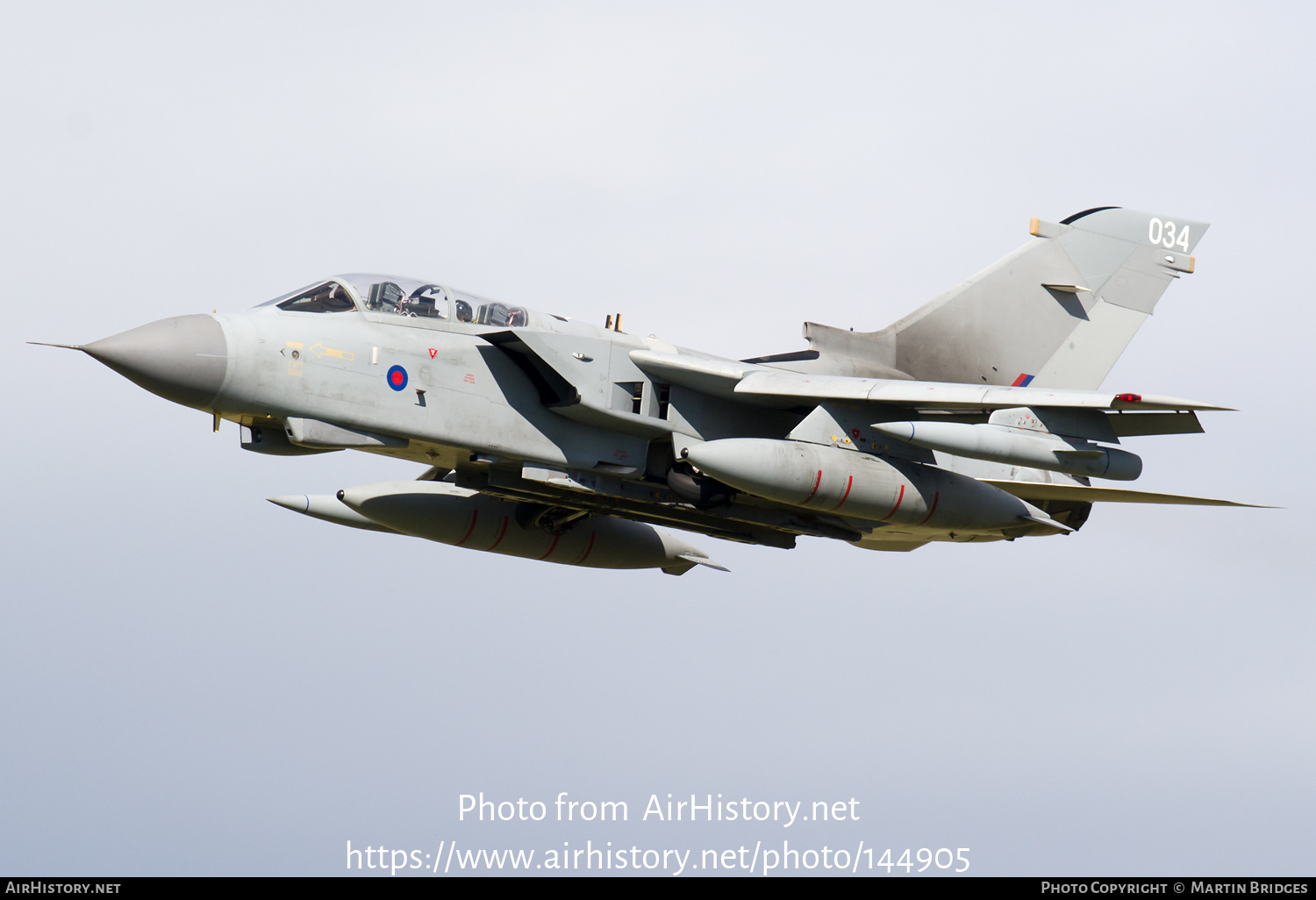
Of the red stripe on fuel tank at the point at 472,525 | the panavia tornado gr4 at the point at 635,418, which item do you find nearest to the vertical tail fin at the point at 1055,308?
the panavia tornado gr4 at the point at 635,418

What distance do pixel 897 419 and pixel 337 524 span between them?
8.29m

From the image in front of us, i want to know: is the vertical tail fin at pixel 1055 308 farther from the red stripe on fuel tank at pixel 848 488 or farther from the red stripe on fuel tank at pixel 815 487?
the red stripe on fuel tank at pixel 815 487

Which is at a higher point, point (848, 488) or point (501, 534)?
point (848, 488)

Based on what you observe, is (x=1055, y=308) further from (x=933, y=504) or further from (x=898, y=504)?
(x=898, y=504)

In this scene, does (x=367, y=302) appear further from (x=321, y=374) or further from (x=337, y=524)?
(x=337, y=524)

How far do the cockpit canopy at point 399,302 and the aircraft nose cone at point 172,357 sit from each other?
3.44 feet

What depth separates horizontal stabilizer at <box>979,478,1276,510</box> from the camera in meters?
18.5

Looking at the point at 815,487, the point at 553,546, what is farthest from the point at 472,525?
the point at 815,487

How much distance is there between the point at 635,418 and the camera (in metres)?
16.4

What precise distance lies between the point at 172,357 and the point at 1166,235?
48.6 ft

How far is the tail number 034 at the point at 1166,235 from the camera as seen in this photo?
21703mm

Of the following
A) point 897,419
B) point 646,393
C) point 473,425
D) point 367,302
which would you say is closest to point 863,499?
point 897,419

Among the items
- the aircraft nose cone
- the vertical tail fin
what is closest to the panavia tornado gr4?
the aircraft nose cone

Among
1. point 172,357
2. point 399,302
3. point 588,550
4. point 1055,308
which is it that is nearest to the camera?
point 172,357
